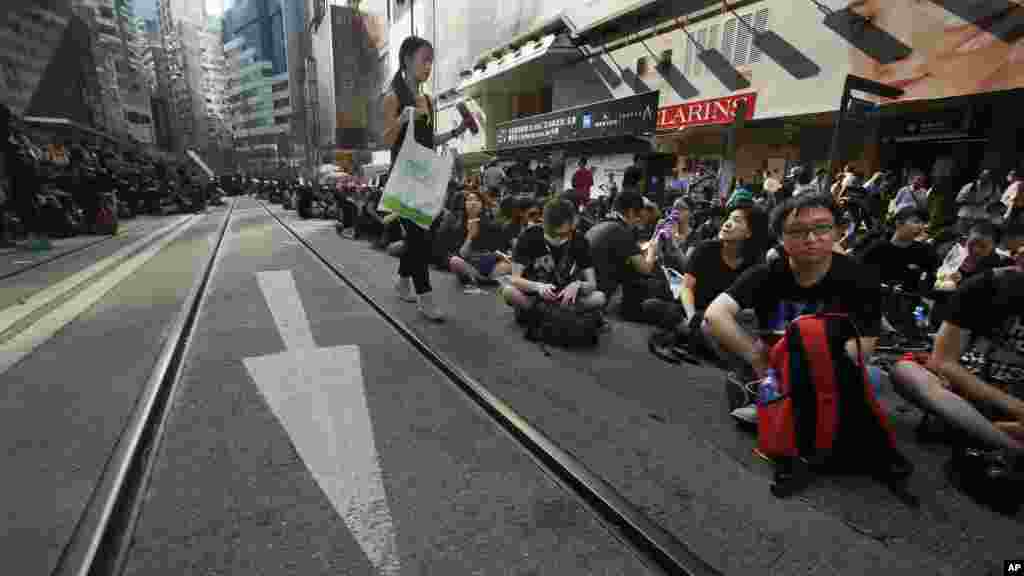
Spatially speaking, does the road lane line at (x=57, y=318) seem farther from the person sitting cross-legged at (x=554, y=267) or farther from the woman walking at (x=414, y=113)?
the person sitting cross-legged at (x=554, y=267)

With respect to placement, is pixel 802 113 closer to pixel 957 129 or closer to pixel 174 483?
pixel 957 129

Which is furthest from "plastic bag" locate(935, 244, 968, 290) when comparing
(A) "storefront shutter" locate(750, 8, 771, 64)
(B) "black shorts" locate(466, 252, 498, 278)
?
(A) "storefront shutter" locate(750, 8, 771, 64)

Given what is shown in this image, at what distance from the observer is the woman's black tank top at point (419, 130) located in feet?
13.3

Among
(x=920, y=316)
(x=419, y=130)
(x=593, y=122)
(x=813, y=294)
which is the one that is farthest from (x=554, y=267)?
(x=593, y=122)

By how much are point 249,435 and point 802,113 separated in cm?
1412

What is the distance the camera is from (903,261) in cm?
423

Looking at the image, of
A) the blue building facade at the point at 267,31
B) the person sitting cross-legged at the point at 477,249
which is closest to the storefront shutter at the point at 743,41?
the person sitting cross-legged at the point at 477,249

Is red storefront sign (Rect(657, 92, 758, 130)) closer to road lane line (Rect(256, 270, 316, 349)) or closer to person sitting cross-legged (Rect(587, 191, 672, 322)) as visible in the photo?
person sitting cross-legged (Rect(587, 191, 672, 322))

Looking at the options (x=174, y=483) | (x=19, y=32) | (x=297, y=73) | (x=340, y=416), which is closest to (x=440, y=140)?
(x=340, y=416)

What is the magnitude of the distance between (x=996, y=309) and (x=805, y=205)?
0.96 metres

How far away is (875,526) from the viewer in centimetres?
181

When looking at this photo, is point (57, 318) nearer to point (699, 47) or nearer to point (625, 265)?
point (625, 265)

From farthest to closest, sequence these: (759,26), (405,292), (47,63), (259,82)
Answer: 1. (259,82)
2. (47,63)
3. (759,26)
4. (405,292)

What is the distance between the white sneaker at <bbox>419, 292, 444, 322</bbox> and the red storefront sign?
38.1ft
